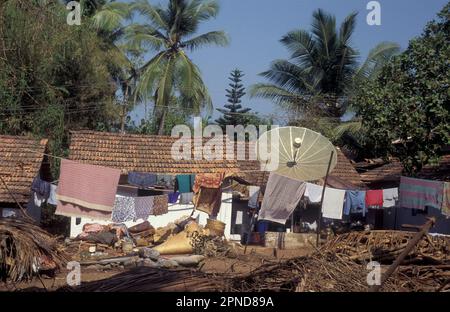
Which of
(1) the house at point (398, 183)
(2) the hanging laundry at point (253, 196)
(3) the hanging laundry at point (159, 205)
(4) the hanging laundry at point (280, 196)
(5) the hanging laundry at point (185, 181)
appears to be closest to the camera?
(4) the hanging laundry at point (280, 196)

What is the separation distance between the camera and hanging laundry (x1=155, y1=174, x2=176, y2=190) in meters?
18.6

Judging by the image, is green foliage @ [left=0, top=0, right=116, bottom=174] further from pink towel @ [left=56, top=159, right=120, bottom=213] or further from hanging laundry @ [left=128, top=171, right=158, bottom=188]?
pink towel @ [left=56, top=159, right=120, bottom=213]

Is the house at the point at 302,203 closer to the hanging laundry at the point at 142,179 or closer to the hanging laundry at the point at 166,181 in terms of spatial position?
the hanging laundry at the point at 166,181

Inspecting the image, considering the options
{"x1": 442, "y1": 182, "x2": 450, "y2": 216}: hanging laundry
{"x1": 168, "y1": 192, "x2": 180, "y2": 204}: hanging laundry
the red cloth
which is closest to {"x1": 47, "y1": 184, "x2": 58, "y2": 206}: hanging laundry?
{"x1": 168, "y1": 192, "x2": 180, "y2": 204}: hanging laundry

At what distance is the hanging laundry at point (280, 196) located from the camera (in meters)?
15.6

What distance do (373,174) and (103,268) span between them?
12.2 m

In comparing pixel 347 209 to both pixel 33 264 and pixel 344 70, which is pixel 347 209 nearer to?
pixel 344 70

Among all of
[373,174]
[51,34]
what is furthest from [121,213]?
[373,174]

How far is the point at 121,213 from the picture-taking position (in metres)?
16.7

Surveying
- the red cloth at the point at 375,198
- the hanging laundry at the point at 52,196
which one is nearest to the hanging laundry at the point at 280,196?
the red cloth at the point at 375,198

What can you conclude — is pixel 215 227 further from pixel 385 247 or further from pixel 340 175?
pixel 385 247

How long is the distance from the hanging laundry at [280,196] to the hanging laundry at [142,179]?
12.8 ft

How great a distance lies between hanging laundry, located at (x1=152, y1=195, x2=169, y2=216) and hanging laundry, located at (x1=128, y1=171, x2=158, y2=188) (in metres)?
1.32

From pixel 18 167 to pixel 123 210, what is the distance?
11.3 feet
